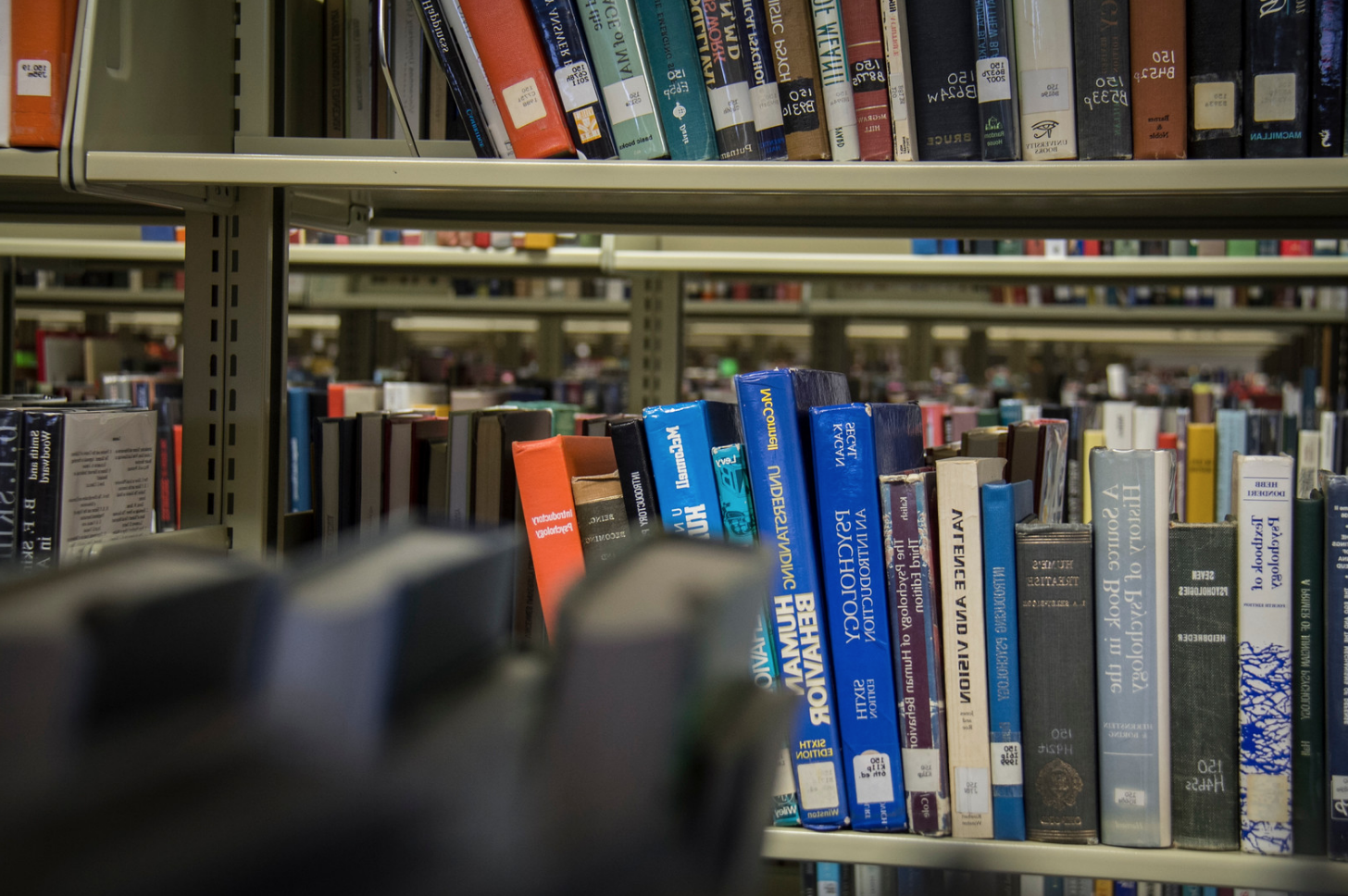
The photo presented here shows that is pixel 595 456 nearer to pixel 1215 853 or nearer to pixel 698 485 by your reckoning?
pixel 698 485

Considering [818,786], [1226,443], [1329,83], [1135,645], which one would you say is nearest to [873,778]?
[818,786]

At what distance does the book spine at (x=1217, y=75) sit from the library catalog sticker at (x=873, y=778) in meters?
0.67

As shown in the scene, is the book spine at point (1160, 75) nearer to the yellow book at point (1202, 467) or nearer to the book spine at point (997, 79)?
the book spine at point (997, 79)

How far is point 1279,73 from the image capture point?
893mm

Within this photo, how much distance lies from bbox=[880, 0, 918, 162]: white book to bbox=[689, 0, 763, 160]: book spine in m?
0.14

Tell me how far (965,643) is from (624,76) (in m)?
0.66

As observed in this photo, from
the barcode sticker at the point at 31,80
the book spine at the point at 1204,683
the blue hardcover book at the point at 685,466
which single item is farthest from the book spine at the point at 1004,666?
the barcode sticker at the point at 31,80

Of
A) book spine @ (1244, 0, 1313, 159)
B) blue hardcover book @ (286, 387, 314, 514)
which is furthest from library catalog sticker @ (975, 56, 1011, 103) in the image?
blue hardcover book @ (286, 387, 314, 514)

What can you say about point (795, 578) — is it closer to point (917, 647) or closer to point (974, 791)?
point (917, 647)

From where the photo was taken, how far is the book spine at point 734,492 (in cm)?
87

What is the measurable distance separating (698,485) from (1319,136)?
69cm

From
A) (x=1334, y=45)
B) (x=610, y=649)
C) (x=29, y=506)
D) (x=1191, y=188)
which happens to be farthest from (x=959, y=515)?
(x=29, y=506)

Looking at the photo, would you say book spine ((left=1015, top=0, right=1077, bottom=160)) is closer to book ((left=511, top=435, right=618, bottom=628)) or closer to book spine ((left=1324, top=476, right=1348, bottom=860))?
book spine ((left=1324, top=476, right=1348, bottom=860))

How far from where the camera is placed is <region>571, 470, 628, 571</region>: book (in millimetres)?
897
